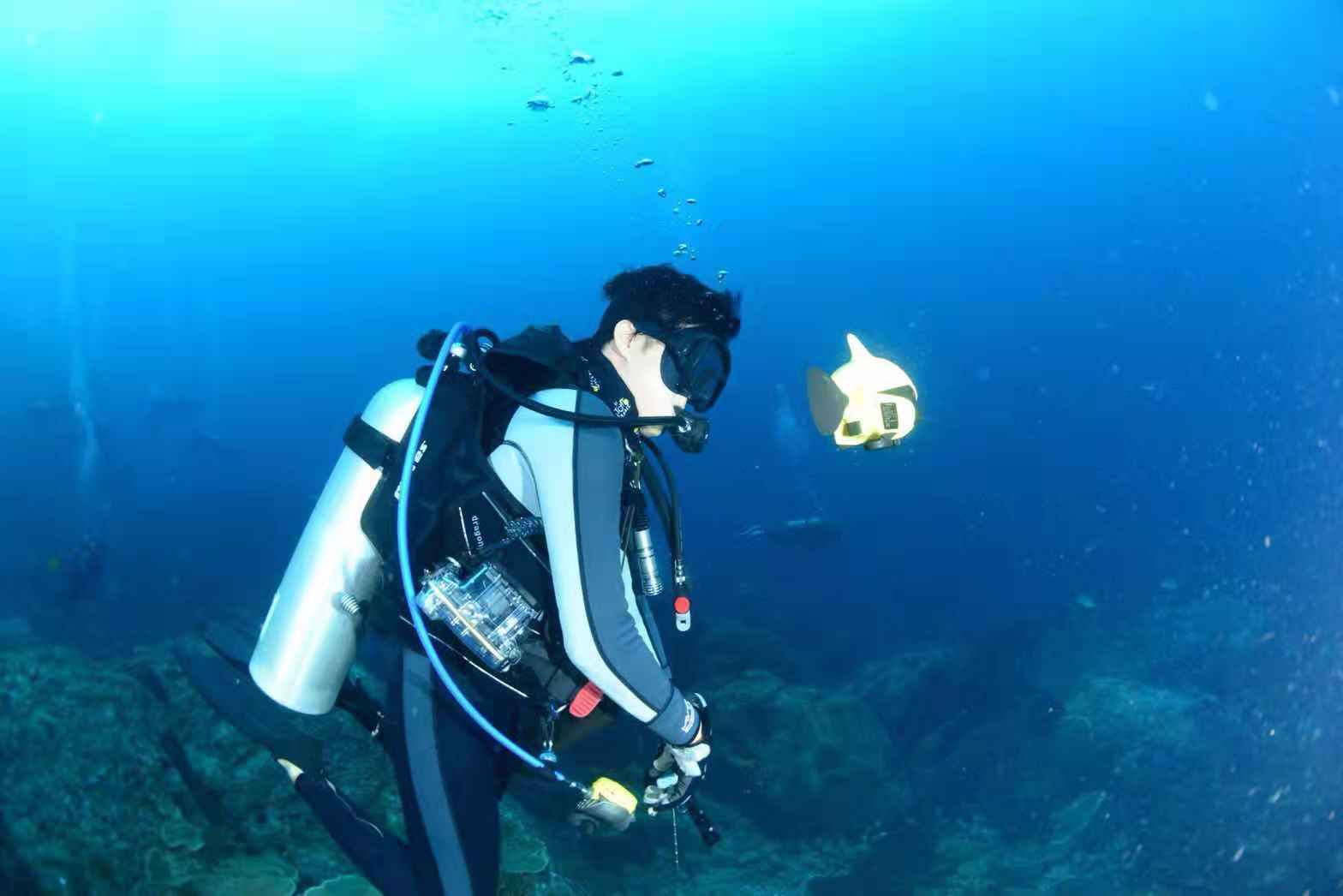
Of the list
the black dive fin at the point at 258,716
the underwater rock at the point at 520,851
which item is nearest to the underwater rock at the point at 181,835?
the black dive fin at the point at 258,716

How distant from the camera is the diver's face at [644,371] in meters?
2.74

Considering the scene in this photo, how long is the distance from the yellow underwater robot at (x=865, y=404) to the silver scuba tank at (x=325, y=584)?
1617 mm

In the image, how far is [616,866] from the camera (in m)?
7.73

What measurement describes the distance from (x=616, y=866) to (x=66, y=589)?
1607 cm

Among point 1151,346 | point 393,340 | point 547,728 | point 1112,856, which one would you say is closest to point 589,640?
point 547,728

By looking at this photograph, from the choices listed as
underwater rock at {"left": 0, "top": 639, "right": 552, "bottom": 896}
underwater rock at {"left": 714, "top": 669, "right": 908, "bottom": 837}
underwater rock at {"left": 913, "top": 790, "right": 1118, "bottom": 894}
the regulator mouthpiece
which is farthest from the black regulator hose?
underwater rock at {"left": 913, "top": 790, "right": 1118, "bottom": 894}

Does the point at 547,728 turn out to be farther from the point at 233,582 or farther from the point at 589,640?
the point at 233,582

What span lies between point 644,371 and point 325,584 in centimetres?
151

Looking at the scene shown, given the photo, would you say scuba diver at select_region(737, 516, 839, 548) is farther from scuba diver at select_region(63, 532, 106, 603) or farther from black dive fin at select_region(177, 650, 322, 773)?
scuba diver at select_region(63, 532, 106, 603)

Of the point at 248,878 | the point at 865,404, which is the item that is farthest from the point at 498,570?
the point at 248,878

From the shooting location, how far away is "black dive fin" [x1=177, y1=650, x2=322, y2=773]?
10.5 ft

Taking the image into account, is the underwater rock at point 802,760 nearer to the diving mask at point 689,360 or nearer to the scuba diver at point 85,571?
the diving mask at point 689,360

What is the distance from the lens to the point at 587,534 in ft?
7.71

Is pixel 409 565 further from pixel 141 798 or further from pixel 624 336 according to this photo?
pixel 141 798
